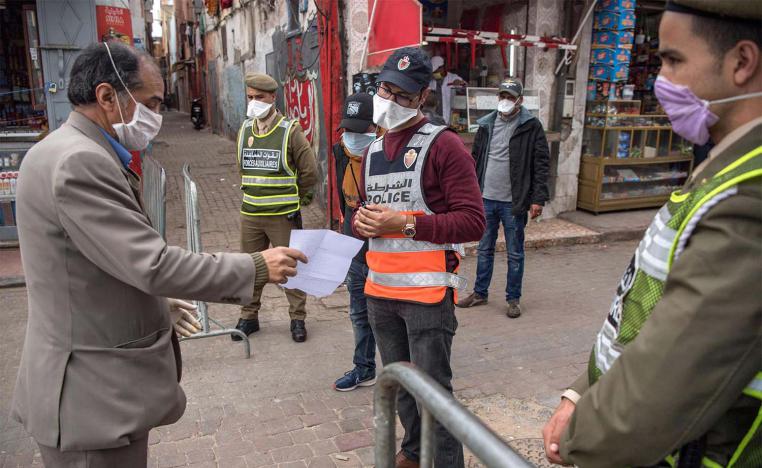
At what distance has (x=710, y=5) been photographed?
1103 mm

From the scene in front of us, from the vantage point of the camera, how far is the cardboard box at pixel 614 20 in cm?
776

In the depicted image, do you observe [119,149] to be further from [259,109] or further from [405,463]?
[259,109]

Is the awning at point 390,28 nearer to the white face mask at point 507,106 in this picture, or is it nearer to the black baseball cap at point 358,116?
the white face mask at point 507,106

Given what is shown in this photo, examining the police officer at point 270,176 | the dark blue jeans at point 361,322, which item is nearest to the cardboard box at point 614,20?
the police officer at point 270,176

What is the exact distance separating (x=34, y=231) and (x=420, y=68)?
1732 millimetres

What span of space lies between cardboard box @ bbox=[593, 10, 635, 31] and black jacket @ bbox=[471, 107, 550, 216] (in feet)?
11.8

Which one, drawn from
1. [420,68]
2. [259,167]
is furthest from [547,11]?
[420,68]

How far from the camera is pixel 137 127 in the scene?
2.06 metres

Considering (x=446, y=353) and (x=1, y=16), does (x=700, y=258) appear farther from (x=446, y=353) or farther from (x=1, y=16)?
(x=1, y=16)

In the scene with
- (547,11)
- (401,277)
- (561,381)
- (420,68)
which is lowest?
(561,381)

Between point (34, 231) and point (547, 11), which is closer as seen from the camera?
point (34, 231)

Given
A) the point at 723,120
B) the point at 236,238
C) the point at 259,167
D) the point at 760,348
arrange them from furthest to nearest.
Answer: the point at 236,238 < the point at 259,167 < the point at 723,120 < the point at 760,348

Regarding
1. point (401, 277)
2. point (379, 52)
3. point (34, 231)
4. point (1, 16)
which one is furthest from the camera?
point (1, 16)

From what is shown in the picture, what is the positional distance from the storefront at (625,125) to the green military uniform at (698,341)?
7670 mm
